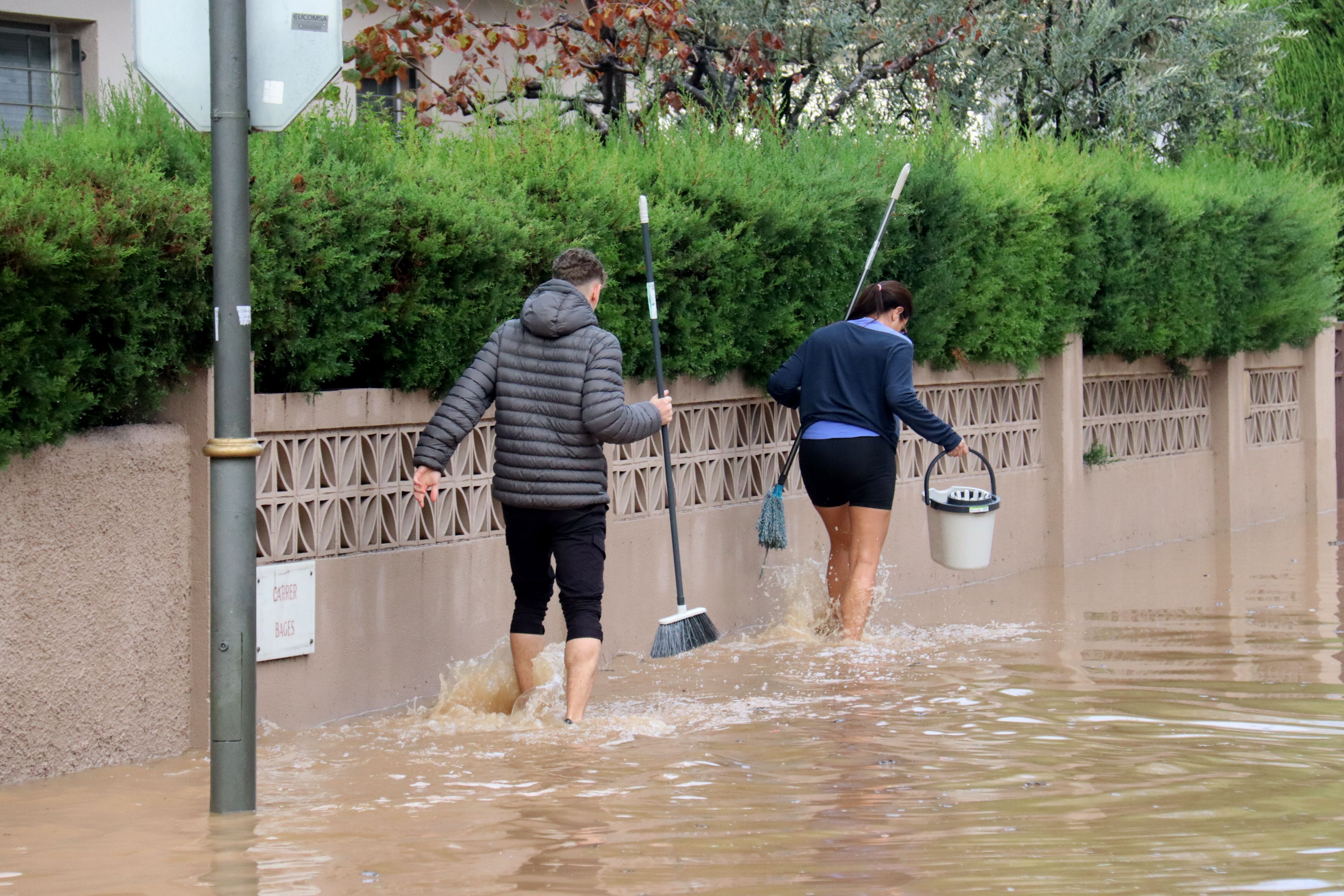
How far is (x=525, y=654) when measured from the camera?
6449 mm

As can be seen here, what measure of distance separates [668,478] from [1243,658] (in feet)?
9.43

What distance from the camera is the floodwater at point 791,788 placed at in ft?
14.4

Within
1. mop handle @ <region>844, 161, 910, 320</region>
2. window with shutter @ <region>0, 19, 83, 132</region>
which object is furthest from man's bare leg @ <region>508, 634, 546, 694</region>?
window with shutter @ <region>0, 19, 83, 132</region>

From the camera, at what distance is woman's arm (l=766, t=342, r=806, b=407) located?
8352 mm

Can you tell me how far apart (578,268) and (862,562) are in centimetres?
250

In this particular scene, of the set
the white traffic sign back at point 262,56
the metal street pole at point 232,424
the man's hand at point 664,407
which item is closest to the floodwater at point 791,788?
the metal street pole at point 232,424

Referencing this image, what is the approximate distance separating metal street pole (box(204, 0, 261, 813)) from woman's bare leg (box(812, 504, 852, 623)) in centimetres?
407

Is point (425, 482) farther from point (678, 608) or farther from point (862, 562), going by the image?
point (862, 562)

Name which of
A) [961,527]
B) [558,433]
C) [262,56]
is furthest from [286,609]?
[961,527]

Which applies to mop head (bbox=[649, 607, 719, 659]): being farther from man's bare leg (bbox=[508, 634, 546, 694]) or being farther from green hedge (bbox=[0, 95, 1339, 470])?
green hedge (bbox=[0, 95, 1339, 470])

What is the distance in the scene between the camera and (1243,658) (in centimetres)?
785

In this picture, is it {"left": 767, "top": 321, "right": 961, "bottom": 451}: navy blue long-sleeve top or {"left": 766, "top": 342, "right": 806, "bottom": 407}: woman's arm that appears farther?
{"left": 766, "top": 342, "right": 806, "bottom": 407}: woman's arm

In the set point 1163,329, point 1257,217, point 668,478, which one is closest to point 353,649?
point 668,478

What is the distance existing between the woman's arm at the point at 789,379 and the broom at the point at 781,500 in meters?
0.25
